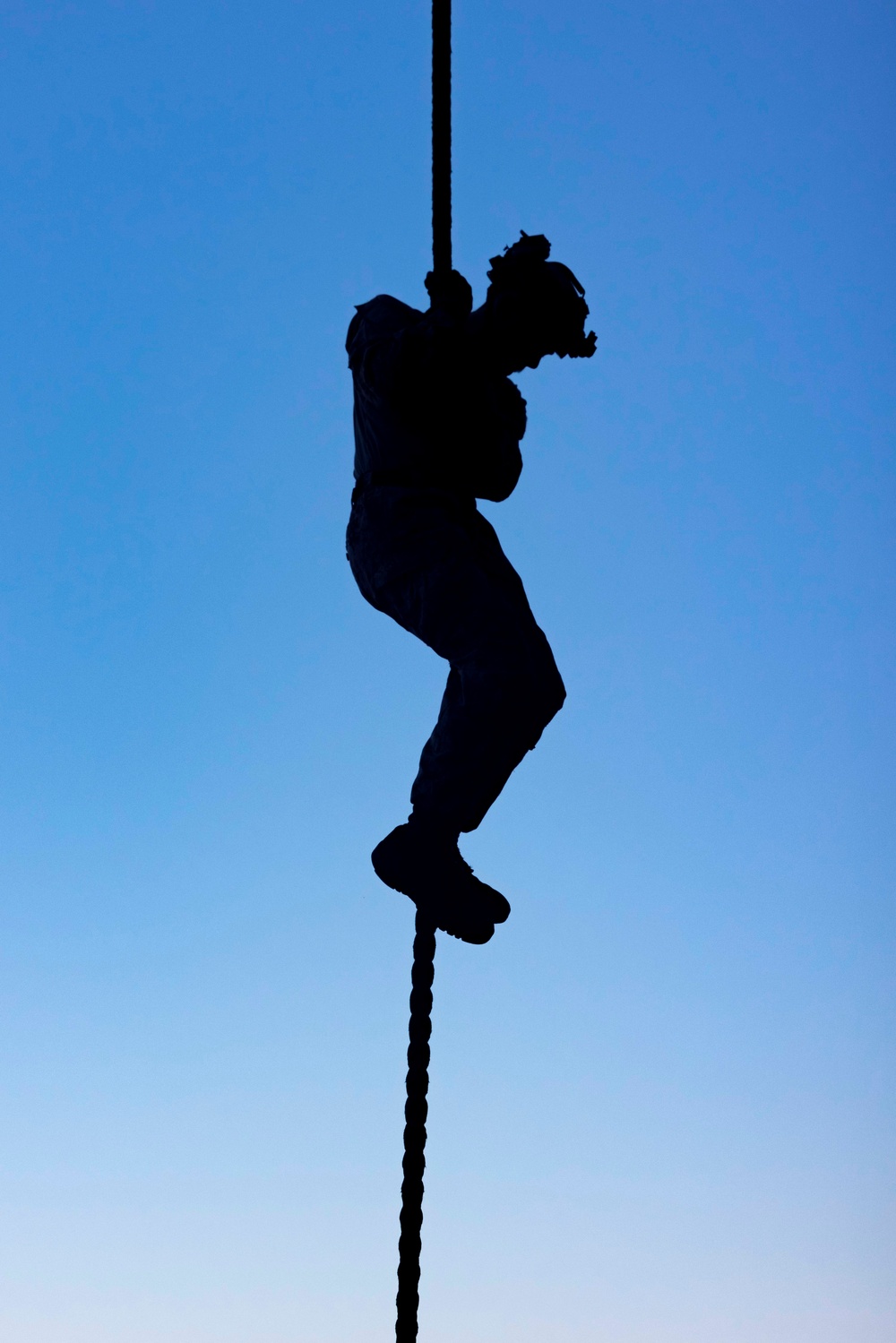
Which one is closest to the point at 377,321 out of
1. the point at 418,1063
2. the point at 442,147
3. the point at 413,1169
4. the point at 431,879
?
the point at 442,147

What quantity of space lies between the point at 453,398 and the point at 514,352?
277mm

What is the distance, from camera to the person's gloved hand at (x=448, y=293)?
619cm

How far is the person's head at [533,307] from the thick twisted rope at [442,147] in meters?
0.19

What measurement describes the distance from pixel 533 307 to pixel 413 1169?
3.00 meters

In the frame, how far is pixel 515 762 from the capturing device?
6.13m

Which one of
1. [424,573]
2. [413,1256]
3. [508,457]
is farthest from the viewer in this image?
[508,457]

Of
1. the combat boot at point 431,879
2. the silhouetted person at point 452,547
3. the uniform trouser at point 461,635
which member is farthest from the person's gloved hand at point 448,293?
the combat boot at point 431,879

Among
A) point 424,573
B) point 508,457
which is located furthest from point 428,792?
point 508,457

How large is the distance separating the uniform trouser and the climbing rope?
52 centimetres

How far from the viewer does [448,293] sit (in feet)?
20.3

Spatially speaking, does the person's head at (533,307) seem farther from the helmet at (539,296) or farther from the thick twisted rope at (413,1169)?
the thick twisted rope at (413,1169)

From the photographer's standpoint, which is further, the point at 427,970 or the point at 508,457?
the point at 508,457

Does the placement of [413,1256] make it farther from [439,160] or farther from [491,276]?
[439,160]

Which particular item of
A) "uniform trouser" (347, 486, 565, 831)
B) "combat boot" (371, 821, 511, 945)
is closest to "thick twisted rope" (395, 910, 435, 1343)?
"combat boot" (371, 821, 511, 945)
